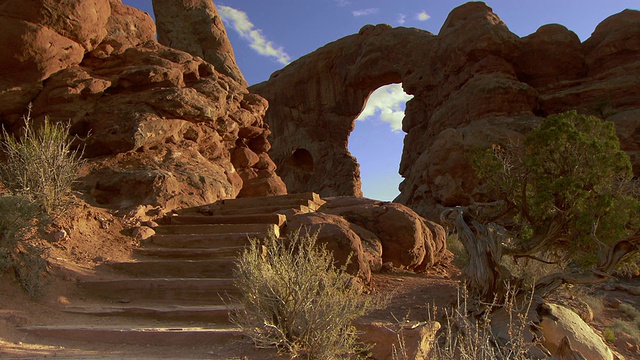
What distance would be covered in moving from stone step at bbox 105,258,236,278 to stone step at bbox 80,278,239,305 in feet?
1.65

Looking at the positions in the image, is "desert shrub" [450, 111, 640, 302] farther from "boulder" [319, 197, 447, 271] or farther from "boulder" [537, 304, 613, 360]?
"boulder" [319, 197, 447, 271]

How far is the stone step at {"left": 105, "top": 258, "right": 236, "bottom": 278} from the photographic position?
6160 millimetres

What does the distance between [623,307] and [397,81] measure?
18800 mm

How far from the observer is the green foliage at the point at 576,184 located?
677 centimetres

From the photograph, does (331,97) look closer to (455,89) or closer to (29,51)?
(455,89)

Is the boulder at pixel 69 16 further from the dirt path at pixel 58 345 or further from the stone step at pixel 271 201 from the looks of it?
the dirt path at pixel 58 345

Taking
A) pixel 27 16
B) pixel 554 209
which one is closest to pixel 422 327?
pixel 554 209

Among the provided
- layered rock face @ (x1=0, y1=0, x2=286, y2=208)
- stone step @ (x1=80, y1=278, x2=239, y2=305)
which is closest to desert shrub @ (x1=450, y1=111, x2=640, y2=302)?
stone step @ (x1=80, y1=278, x2=239, y2=305)

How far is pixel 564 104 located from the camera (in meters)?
18.7

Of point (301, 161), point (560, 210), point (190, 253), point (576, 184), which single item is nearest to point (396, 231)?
point (560, 210)

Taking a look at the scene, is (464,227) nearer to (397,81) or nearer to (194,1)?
(194,1)

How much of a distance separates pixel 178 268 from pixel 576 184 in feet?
20.6

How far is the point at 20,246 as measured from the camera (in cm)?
531

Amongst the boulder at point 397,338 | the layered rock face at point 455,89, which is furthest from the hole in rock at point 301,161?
the boulder at point 397,338
